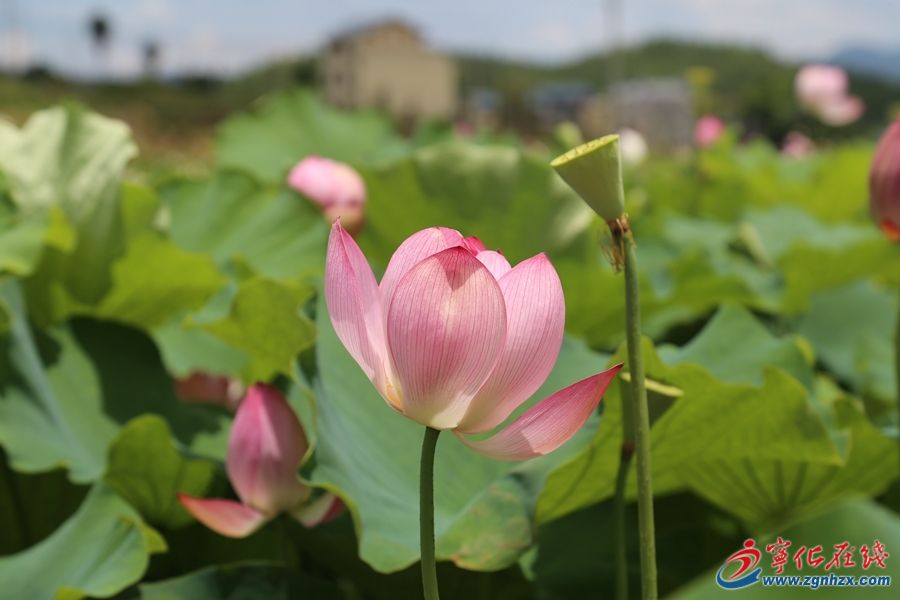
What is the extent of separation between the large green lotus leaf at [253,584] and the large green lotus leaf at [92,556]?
18mm

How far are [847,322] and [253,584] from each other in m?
0.90

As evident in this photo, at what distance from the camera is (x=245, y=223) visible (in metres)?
1.05

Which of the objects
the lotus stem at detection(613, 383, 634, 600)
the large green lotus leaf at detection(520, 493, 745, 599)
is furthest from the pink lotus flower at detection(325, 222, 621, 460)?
the large green lotus leaf at detection(520, 493, 745, 599)

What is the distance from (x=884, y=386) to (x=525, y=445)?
0.71m

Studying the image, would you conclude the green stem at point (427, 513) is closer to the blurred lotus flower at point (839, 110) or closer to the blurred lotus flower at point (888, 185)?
the blurred lotus flower at point (888, 185)

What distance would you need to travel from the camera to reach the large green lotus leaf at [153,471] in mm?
584

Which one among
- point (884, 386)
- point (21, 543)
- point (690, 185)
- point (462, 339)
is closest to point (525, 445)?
point (462, 339)

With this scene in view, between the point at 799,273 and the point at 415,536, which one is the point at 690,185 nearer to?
the point at 799,273

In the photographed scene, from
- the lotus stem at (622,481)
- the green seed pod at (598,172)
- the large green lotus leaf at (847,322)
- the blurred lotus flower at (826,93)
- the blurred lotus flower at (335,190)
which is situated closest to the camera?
the green seed pod at (598,172)

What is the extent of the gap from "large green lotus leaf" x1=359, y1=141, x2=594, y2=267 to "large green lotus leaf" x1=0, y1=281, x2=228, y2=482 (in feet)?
1.14

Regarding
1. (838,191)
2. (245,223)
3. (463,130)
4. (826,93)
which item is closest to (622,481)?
(245,223)

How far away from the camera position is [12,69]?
39.7 metres

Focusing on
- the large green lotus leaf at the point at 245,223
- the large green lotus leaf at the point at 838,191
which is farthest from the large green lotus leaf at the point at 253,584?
the large green lotus leaf at the point at 838,191

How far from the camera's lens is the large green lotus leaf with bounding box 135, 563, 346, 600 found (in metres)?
0.51
